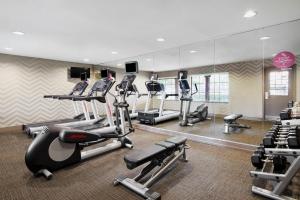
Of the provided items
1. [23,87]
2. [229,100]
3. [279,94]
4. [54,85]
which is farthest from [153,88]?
[23,87]

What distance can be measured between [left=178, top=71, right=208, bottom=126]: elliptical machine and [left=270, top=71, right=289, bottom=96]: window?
201 centimetres

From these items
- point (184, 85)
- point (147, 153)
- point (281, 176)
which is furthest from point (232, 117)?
point (147, 153)

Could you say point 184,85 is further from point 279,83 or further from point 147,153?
point 147,153

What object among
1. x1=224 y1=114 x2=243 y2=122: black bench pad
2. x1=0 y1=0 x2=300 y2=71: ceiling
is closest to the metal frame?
x1=0 y1=0 x2=300 y2=71: ceiling

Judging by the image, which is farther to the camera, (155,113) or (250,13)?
(155,113)

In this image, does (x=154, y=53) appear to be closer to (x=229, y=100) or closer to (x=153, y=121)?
(x=153, y=121)

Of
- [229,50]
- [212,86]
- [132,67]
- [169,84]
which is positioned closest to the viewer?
[132,67]

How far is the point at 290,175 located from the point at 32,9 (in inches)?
161

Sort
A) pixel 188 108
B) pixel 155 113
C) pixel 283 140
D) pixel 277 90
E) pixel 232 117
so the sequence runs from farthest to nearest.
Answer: pixel 155 113, pixel 188 108, pixel 232 117, pixel 277 90, pixel 283 140

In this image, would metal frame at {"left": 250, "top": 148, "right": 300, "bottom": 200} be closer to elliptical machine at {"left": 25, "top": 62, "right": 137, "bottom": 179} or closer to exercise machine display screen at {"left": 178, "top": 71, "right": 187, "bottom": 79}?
elliptical machine at {"left": 25, "top": 62, "right": 137, "bottom": 179}

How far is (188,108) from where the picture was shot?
5797 millimetres

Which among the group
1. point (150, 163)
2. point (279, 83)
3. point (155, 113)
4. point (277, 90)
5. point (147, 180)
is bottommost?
point (147, 180)

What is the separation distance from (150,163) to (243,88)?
3733 millimetres

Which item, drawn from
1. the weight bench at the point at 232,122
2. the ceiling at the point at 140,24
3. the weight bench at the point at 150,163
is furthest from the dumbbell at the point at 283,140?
the weight bench at the point at 232,122
